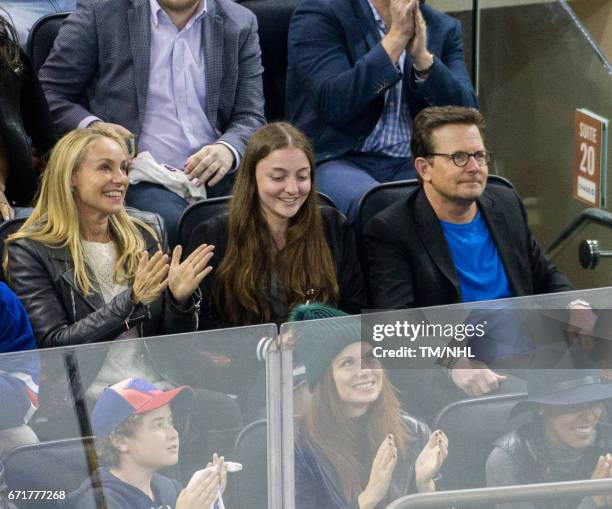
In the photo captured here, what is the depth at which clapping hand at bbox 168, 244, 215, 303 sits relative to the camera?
330 centimetres

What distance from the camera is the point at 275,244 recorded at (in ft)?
12.0

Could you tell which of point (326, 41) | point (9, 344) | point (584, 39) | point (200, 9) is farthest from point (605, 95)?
point (9, 344)

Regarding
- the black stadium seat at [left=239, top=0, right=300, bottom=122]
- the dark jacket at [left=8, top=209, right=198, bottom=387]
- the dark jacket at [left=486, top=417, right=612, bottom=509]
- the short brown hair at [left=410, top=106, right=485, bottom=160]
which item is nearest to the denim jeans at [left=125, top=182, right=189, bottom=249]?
the dark jacket at [left=8, top=209, right=198, bottom=387]

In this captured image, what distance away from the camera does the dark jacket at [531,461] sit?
218cm

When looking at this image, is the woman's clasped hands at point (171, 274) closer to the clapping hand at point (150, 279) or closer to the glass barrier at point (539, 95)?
the clapping hand at point (150, 279)

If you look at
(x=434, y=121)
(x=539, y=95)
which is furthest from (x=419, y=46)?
(x=539, y=95)

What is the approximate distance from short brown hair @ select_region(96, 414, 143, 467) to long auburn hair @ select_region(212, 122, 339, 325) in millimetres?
1371

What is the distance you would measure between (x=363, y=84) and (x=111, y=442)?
2173 mm

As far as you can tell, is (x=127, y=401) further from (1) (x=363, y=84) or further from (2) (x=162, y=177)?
(1) (x=363, y=84)

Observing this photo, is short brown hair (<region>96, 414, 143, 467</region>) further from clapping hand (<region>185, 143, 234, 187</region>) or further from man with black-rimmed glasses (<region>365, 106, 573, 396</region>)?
clapping hand (<region>185, 143, 234, 187</region>)

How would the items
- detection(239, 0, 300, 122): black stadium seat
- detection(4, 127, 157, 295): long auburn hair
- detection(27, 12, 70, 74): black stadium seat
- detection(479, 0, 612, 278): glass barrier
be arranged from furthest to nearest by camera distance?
detection(479, 0, 612, 278): glass barrier < detection(239, 0, 300, 122): black stadium seat < detection(27, 12, 70, 74): black stadium seat < detection(4, 127, 157, 295): long auburn hair

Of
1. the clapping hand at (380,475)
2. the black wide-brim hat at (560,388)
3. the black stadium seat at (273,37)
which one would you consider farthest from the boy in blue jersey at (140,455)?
the black stadium seat at (273,37)

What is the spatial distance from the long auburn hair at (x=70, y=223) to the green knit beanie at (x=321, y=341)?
1.35m

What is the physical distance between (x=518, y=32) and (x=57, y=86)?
1.95 m
